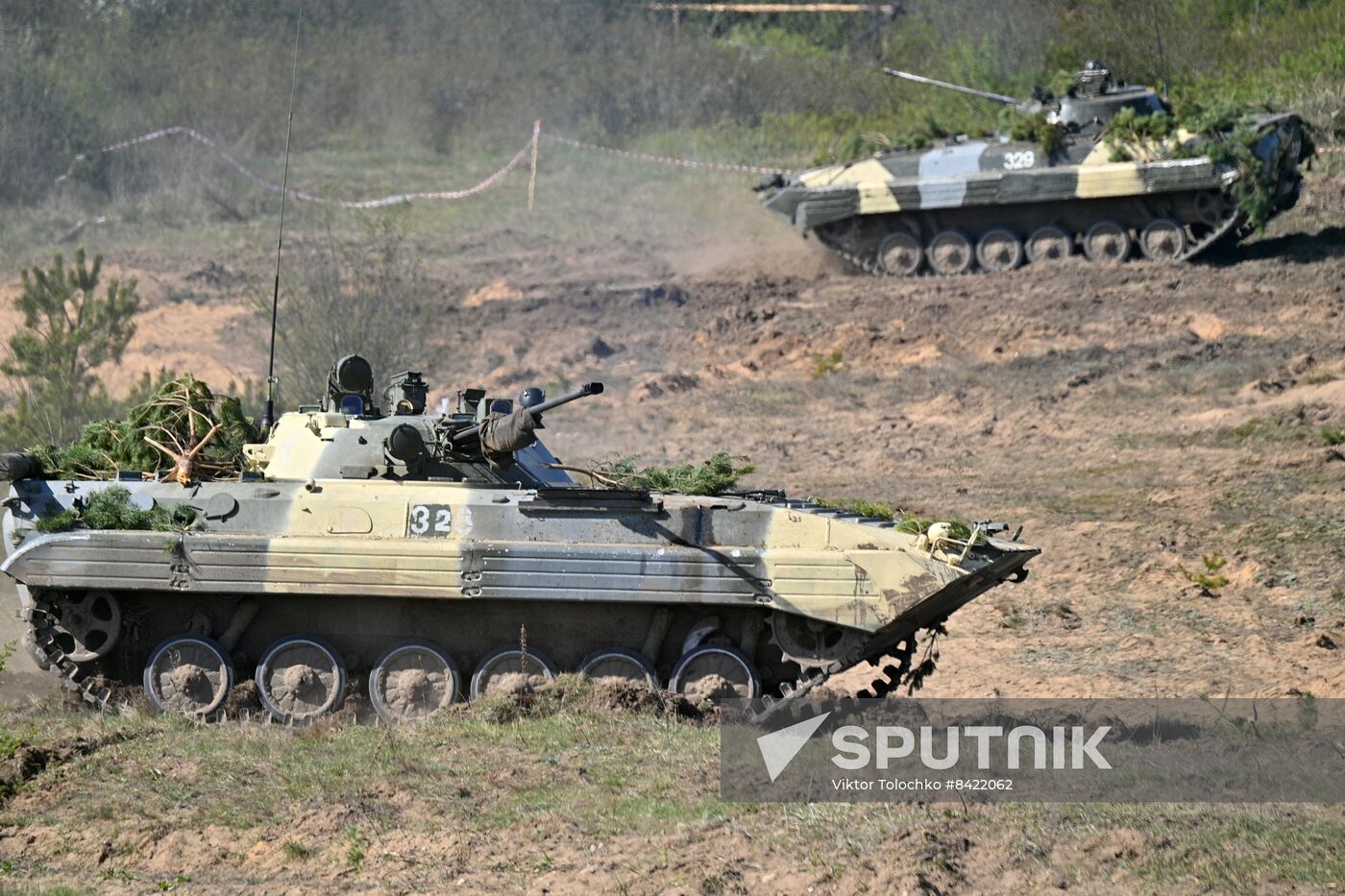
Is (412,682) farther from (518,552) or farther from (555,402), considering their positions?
(555,402)

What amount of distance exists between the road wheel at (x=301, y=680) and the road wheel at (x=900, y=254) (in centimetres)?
1738

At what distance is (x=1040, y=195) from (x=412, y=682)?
1681 centimetres

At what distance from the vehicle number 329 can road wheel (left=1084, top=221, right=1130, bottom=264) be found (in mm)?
16703

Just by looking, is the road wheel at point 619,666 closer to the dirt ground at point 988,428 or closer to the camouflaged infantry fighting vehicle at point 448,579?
the camouflaged infantry fighting vehicle at point 448,579

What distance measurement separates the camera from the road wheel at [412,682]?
42.4 feet

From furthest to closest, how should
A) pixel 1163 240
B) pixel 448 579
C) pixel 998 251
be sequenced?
1. pixel 998 251
2. pixel 1163 240
3. pixel 448 579

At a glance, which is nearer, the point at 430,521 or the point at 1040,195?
the point at 430,521


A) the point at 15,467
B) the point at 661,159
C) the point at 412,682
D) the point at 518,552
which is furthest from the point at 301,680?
the point at 661,159

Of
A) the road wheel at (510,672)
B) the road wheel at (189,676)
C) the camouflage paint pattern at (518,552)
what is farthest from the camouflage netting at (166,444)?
the road wheel at (510,672)

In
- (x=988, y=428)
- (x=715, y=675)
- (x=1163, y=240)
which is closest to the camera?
(x=715, y=675)

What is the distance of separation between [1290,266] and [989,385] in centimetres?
536

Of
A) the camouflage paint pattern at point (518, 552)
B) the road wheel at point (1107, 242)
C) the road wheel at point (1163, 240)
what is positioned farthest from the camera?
the road wheel at point (1107, 242)

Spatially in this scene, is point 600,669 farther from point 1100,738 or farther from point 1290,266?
point 1290,266

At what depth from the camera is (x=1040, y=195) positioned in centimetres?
2698
